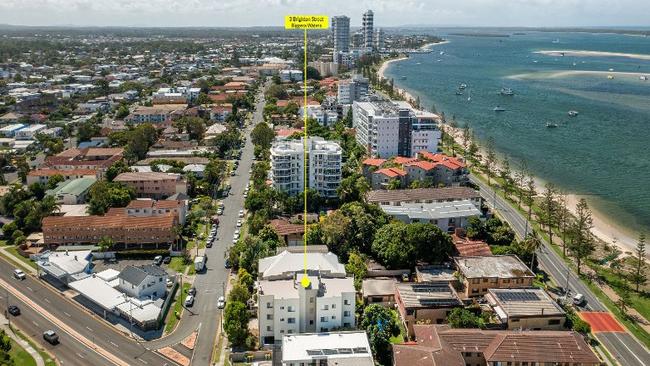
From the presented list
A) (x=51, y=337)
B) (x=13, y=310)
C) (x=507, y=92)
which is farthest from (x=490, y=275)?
(x=507, y=92)

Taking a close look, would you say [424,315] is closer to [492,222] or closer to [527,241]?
[527,241]

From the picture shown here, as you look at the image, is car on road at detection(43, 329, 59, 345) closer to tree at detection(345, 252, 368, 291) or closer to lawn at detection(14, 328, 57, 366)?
lawn at detection(14, 328, 57, 366)

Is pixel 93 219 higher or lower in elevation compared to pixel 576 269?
higher

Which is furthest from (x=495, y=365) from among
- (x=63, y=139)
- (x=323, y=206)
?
(x=63, y=139)

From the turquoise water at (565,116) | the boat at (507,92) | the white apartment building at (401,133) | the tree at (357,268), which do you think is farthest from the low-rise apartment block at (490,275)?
the boat at (507,92)

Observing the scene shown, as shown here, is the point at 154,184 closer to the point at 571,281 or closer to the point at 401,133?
the point at 401,133

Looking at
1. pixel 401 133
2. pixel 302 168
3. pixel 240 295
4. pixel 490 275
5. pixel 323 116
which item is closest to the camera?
pixel 240 295
